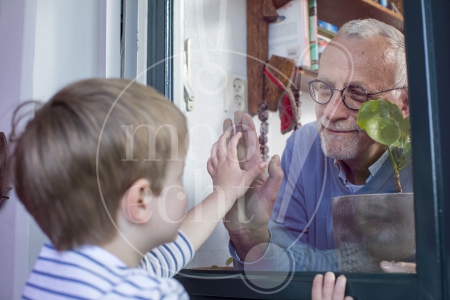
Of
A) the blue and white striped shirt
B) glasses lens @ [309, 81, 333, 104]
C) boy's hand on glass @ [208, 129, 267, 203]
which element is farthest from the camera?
glasses lens @ [309, 81, 333, 104]

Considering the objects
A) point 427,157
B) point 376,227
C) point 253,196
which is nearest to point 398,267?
point 376,227

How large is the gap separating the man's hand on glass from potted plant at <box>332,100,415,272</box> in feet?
0.71

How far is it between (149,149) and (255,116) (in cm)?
108

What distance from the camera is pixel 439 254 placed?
0.70m

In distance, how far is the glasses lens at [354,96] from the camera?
1143mm

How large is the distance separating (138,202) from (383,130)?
471mm

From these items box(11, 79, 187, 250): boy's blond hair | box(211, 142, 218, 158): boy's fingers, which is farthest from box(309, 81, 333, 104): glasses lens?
box(11, 79, 187, 250): boy's blond hair

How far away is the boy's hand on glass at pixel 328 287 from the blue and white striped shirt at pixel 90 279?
0.27 metres

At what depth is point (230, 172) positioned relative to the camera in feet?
3.41

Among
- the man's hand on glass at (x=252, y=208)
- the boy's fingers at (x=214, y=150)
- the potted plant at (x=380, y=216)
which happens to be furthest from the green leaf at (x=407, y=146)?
the boy's fingers at (x=214, y=150)

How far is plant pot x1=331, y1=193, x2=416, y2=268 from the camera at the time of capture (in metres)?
0.78

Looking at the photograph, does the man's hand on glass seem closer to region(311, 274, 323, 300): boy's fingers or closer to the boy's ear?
region(311, 274, 323, 300): boy's fingers

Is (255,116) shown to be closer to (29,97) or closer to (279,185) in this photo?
(279,185)

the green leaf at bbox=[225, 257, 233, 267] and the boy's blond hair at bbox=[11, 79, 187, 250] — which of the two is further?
the green leaf at bbox=[225, 257, 233, 267]
